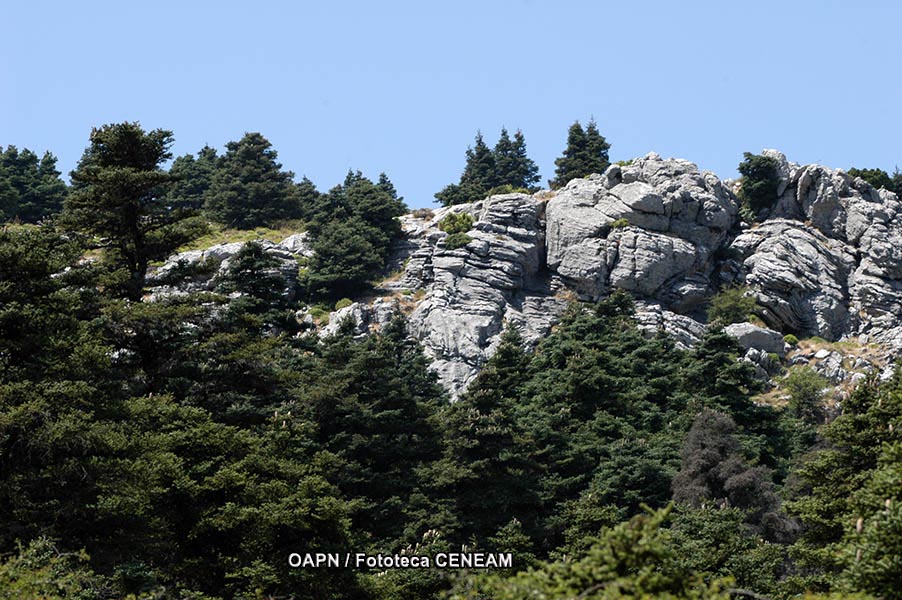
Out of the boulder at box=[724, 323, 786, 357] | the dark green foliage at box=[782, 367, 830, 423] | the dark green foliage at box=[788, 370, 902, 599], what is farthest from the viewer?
the boulder at box=[724, 323, 786, 357]

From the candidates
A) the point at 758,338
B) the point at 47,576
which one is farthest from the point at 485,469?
the point at 758,338

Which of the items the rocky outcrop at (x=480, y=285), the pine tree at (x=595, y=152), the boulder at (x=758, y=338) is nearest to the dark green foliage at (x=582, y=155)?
the pine tree at (x=595, y=152)

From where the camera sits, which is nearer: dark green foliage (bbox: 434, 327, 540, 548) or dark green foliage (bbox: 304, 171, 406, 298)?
dark green foliage (bbox: 434, 327, 540, 548)

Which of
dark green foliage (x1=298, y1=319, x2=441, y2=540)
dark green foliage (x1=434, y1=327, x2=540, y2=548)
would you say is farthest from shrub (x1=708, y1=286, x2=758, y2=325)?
dark green foliage (x1=434, y1=327, x2=540, y2=548)

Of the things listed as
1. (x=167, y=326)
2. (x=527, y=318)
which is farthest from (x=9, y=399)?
(x=527, y=318)

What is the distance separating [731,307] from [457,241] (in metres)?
17.1

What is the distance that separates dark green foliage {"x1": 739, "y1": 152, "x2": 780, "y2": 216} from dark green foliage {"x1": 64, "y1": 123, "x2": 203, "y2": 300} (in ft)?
154

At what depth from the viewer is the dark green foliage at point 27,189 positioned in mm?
78750

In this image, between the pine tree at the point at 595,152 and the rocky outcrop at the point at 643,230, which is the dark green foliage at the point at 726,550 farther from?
the pine tree at the point at 595,152

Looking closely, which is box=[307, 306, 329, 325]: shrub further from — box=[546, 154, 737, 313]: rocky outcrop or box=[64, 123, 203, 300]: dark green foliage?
box=[64, 123, 203, 300]: dark green foliage

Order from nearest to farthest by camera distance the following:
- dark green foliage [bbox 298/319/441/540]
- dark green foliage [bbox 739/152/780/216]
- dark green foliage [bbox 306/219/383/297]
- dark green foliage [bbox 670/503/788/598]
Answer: dark green foliage [bbox 670/503/788/598], dark green foliage [bbox 298/319/441/540], dark green foliage [bbox 306/219/383/297], dark green foliage [bbox 739/152/780/216]

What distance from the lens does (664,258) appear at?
66.1 m

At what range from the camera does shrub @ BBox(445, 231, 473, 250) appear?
66875mm

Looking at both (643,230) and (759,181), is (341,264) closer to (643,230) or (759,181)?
(643,230)
